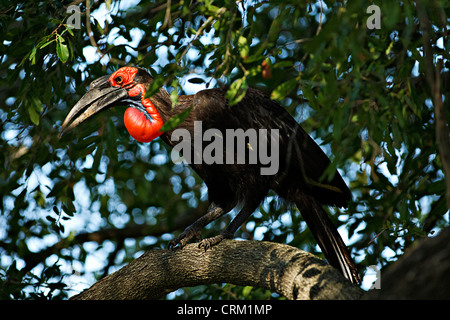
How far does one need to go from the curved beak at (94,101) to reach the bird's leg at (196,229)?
2.97ft

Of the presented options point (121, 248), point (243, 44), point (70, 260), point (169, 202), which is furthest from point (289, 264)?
point (121, 248)

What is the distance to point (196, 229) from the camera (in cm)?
356

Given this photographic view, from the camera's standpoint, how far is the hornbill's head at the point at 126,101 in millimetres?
3604

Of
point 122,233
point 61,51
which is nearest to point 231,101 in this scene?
point 61,51

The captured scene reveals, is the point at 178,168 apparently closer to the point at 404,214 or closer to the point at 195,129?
the point at 195,129

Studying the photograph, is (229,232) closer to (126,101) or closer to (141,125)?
(141,125)

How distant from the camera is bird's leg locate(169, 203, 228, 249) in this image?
136 inches

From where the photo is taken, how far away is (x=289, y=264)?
267 centimetres

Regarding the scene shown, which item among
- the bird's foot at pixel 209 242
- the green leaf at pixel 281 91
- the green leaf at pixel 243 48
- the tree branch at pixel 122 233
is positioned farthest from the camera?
the tree branch at pixel 122 233

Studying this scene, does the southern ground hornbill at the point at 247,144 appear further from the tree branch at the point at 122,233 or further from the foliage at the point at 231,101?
the tree branch at the point at 122,233

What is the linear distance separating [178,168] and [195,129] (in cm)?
220

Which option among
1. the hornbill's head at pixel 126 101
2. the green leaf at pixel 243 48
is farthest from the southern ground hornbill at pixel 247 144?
the green leaf at pixel 243 48

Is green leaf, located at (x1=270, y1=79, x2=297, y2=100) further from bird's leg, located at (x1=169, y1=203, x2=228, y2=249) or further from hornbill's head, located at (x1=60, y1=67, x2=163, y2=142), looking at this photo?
hornbill's head, located at (x1=60, y1=67, x2=163, y2=142)

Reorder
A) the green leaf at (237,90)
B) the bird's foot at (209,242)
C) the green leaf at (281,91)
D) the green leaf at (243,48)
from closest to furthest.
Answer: the green leaf at (281,91) < the green leaf at (237,90) < the green leaf at (243,48) < the bird's foot at (209,242)
